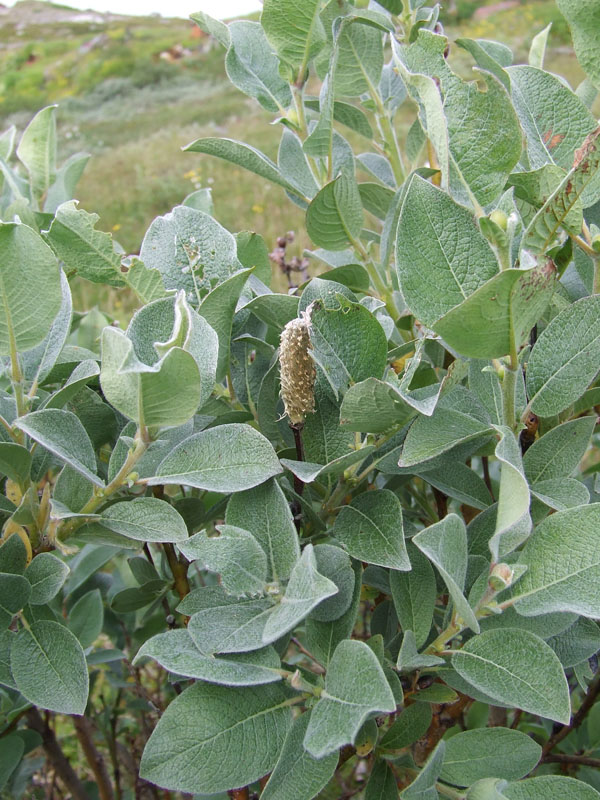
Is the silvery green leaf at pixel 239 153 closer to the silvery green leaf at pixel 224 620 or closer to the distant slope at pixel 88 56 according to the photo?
the silvery green leaf at pixel 224 620

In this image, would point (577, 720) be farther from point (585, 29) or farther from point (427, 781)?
point (585, 29)

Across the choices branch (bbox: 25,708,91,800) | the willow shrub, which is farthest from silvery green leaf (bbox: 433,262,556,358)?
branch (bbox: 25,708,91,800)

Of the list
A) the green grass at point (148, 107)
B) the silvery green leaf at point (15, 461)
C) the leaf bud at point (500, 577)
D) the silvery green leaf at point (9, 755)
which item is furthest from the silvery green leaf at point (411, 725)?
the green grass at point (148, 107)

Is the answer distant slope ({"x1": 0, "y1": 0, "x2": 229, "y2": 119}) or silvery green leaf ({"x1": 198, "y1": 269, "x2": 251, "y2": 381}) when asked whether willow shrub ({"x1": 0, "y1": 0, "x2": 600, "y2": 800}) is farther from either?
distant slope ({"x1": 0, "y1": 0, "x2": 229, "y2": 119})

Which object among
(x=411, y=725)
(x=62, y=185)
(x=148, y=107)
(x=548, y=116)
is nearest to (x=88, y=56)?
(x=148, y=107)

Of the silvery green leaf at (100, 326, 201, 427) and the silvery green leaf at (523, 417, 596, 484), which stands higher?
the silvery green leaf at (100, 326, 201, 427)
